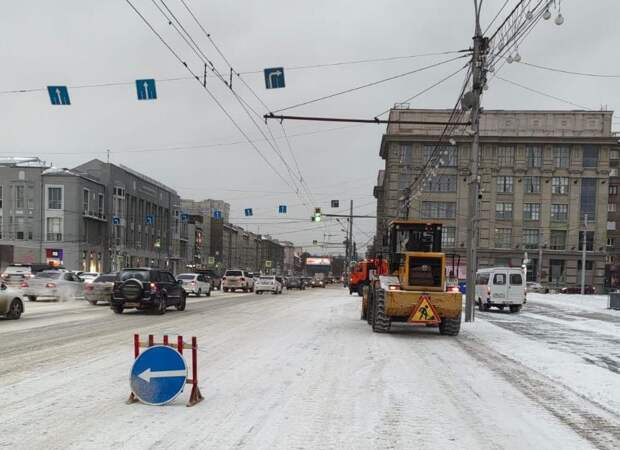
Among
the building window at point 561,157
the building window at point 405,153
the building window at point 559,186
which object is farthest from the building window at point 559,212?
the building window at point 405,153

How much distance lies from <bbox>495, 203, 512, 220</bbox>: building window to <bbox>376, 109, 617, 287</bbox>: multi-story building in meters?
0.02

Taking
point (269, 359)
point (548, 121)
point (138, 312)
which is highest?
point (548, 121)

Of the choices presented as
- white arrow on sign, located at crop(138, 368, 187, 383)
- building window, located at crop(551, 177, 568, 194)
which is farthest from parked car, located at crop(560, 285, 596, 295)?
white arrow on sign, located at crop(138, 368, 187, 383)

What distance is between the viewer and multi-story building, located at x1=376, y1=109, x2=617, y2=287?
72.8 meters

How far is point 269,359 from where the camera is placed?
1069 centimetres

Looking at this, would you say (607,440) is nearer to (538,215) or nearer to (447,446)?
(447,446)

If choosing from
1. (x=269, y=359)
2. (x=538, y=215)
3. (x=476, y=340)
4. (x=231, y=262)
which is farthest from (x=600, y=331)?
(x=231, y=262)

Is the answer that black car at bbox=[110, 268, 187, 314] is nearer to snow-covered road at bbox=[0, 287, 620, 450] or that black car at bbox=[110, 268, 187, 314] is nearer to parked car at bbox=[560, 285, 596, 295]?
snow-covered road at bbox=[0, 287, 620, 450]

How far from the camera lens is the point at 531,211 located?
74.8 m

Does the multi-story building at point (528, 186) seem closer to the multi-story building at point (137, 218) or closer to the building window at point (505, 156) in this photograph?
the building window at point (505, 156)

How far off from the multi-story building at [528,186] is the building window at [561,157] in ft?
0.38

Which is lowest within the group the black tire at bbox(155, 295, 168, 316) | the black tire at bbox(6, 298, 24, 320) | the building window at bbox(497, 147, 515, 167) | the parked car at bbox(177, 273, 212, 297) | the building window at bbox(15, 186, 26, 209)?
the parked car at bbox(177, 273, 212, 297)

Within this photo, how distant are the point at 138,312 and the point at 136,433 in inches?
668

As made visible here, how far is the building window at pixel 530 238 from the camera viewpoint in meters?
74.1
